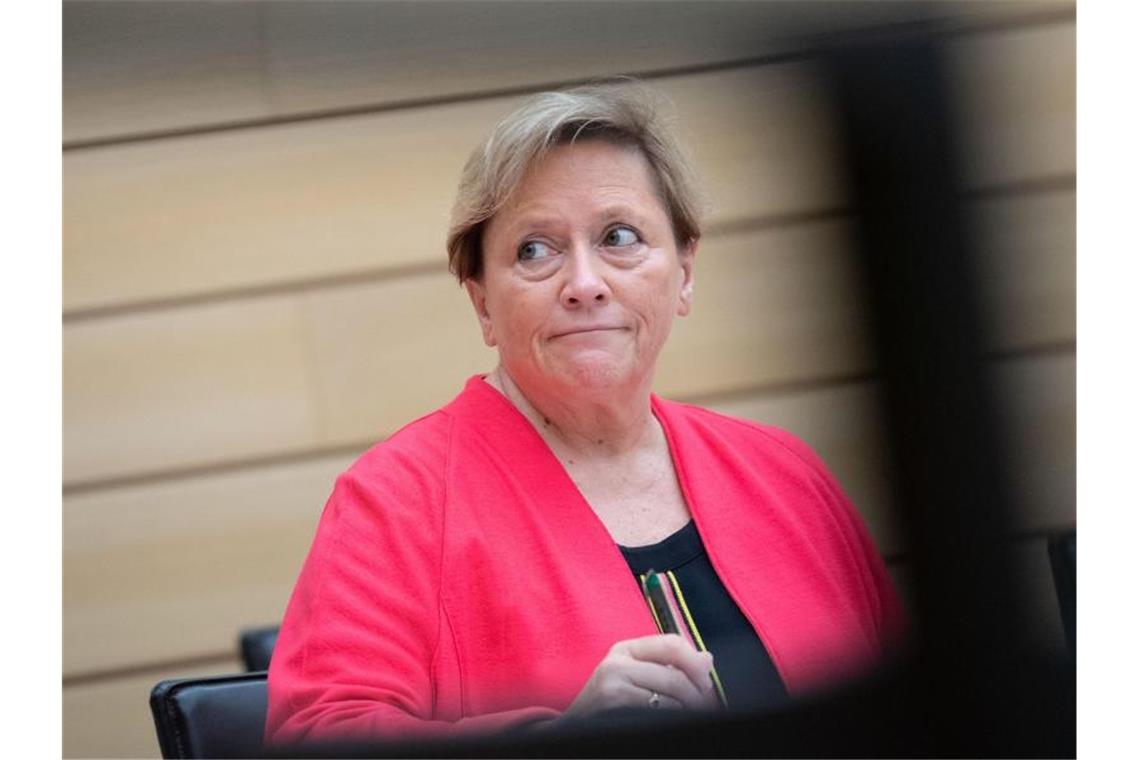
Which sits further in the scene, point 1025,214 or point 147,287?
point 1025,214

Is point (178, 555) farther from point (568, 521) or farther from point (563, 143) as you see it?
point (563, 143)

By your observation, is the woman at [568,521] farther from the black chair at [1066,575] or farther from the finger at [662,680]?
the black chair at [1066,575]

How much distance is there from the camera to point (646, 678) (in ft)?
5.15

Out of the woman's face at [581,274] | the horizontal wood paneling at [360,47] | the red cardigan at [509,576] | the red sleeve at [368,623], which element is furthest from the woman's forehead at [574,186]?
the red sleeve at [368,623]

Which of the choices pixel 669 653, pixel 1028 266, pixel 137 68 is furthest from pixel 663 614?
pixel 137 68

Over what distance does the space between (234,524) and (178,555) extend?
0.23ft

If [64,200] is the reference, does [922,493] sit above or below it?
below

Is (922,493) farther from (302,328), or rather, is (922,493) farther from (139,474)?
(139,474)

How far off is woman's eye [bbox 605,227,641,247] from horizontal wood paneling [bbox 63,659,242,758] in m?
0.71

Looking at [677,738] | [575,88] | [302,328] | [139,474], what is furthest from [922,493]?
[139,474]

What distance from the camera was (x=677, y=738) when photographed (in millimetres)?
1596

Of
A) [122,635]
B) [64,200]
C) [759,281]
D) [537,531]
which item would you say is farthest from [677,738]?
[64,200]
